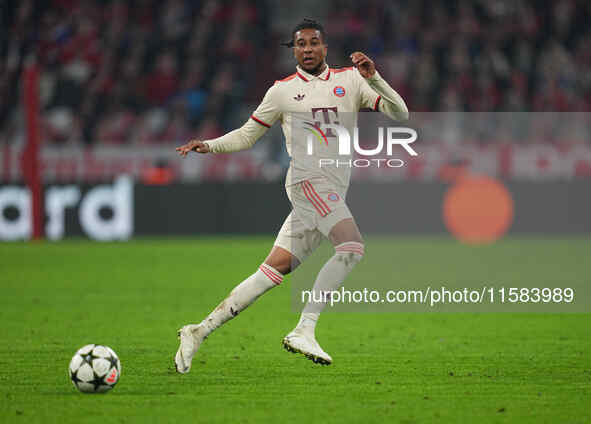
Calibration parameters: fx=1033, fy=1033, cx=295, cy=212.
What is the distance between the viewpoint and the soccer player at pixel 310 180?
6.76m

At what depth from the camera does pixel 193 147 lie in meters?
6.69

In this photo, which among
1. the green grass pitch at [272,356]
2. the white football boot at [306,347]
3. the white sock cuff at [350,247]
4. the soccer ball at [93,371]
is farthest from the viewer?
the white sock cuff at [350,247]

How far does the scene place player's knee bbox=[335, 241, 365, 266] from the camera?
671cm

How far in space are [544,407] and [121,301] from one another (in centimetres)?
608

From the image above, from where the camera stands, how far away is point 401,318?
390 inches

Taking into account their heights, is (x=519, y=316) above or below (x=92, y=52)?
below

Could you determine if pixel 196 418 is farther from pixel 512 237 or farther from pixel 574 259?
pixel 512 237

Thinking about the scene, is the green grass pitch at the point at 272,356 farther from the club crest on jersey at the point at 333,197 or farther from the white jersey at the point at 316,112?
the white jersey at the point at 316,112

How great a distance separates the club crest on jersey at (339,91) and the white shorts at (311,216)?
0.58 m

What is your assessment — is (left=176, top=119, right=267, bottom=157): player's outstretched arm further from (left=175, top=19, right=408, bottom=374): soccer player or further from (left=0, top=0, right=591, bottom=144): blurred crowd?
(left=0, top=0, right=591, bottom=144): blurred crowd

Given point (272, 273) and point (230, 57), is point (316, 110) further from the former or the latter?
point (230, 57)

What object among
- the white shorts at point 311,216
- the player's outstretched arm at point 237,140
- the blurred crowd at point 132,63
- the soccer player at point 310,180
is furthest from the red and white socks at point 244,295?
the blurred crowd at point 132,63

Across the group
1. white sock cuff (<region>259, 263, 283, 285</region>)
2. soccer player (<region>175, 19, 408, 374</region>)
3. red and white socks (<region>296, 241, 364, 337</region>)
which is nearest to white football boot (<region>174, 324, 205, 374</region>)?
soccer player (<region>175, 19, 408, 374</region>)

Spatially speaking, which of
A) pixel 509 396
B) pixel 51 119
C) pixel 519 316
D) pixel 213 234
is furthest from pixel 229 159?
pixel 509 396
